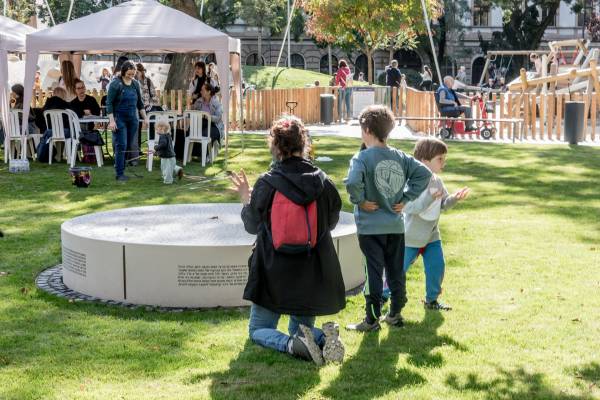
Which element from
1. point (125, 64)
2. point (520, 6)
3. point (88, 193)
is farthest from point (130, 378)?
point (520, 6)

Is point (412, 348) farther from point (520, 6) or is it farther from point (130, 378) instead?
point (520, 6)

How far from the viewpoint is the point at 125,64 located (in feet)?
46.4

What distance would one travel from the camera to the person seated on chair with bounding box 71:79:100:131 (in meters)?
17.0

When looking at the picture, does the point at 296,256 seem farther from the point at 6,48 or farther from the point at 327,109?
the point at 327,109

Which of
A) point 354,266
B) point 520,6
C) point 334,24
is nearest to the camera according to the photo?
point 354,266

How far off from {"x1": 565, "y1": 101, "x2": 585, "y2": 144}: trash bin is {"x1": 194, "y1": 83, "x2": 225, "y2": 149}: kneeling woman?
7.77 meters

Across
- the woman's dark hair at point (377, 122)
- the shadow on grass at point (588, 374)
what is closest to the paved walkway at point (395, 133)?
the woman's dark hair at point (377, 122)

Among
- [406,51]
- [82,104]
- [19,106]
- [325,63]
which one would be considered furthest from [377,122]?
[325,63]

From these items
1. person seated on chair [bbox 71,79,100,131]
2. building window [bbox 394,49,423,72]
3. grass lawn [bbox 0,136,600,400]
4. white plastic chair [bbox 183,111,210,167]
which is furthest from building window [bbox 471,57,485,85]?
grass lawn [bbox 0,136,600,400]

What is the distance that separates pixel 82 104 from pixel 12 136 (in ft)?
4.24

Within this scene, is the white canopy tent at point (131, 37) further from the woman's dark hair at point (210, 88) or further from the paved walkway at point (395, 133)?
the paved walkway at point (395, 133)

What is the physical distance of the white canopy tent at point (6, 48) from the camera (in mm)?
16078

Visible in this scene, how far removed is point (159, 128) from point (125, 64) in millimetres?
1058

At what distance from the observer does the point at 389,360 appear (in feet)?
18.7
